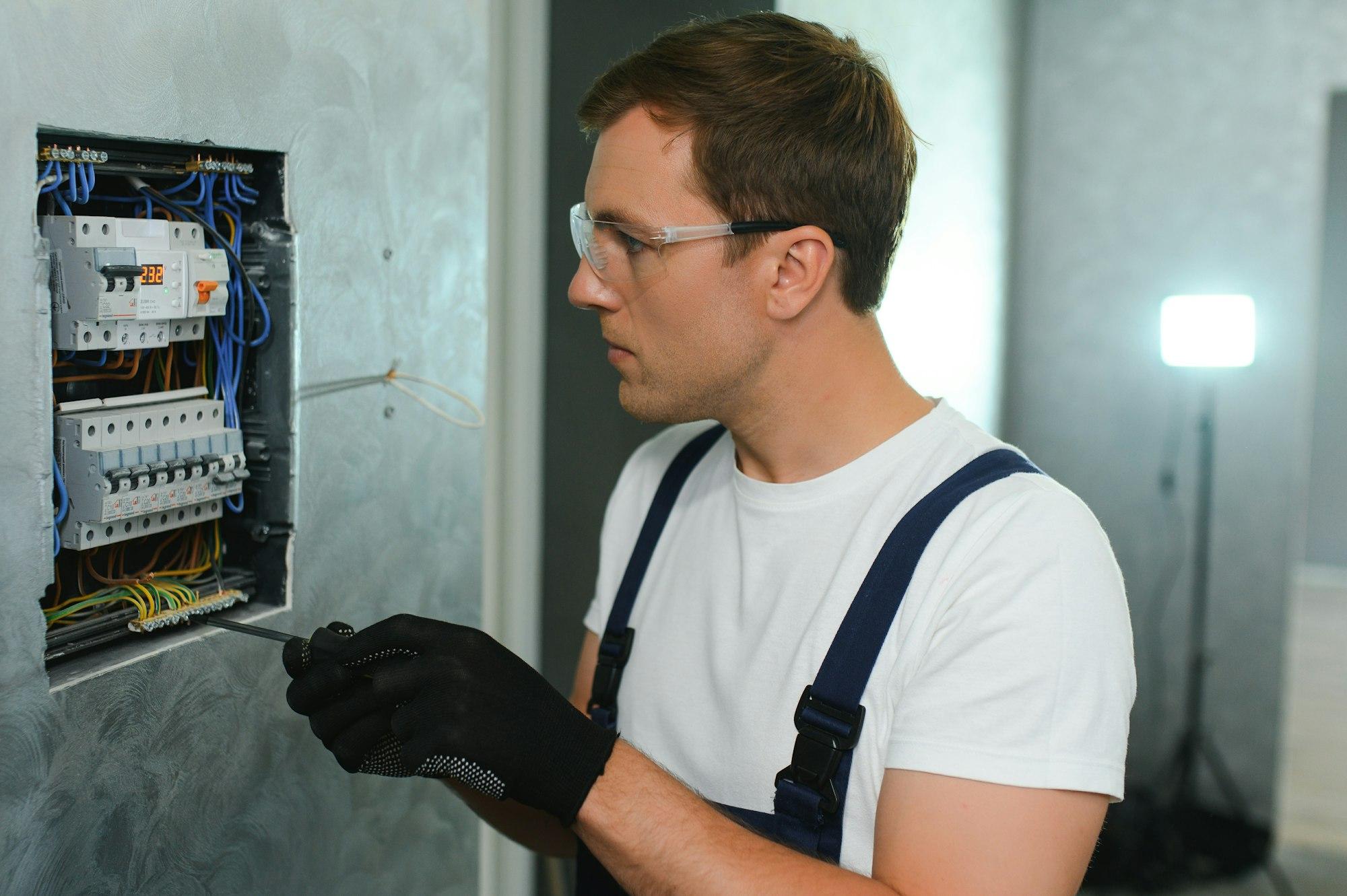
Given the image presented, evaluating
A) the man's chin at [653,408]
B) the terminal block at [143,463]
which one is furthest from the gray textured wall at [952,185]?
the terminal block at [143,463]

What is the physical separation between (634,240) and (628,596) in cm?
43

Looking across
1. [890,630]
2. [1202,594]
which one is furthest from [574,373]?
[1202,594]

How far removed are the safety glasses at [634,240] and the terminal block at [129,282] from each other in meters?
0.38

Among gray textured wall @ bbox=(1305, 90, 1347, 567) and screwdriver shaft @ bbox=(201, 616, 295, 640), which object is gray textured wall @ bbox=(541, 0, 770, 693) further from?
gray textured wall @ bbox=(1305, 90, 1347, 567)

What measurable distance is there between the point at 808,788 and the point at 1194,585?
3067 millimetres

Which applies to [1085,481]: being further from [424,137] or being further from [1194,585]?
[424,137]

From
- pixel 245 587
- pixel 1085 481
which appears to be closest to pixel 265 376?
pixel 245 587

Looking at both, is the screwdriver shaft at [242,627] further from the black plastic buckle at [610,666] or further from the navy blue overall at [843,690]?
the navy blue overall at [843,690]

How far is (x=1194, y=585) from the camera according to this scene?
3701mm

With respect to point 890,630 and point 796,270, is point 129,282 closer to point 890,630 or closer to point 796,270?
point 796,270

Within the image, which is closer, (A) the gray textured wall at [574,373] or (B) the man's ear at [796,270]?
(B) the man's ear at [796,270]

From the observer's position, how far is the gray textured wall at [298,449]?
37.5 inches

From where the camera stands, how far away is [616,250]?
48.4 inches

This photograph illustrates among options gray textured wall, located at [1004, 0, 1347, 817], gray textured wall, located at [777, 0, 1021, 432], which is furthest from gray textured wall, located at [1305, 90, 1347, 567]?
gray textured wall, located at [777, 0, 1021, 432]
